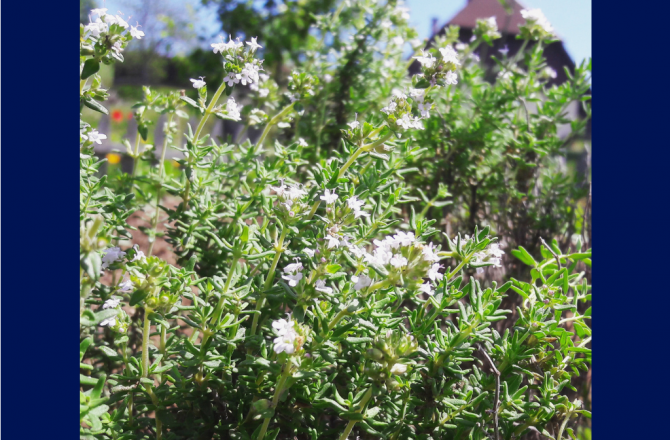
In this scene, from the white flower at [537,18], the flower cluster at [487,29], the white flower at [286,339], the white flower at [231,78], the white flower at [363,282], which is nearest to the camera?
the white flower at [286,339]

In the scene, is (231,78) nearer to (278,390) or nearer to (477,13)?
(278,390)

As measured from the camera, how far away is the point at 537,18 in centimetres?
257

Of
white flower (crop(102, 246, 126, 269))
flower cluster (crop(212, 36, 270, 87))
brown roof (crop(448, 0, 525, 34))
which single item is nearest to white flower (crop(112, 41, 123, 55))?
flower cluster (crop(212, 36, 270, 87))

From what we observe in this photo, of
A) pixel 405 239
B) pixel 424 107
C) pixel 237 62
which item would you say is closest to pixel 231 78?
pixel 237 62

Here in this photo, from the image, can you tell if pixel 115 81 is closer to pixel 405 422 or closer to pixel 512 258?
pixel 512 258

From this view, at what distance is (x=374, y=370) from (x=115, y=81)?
759 cm

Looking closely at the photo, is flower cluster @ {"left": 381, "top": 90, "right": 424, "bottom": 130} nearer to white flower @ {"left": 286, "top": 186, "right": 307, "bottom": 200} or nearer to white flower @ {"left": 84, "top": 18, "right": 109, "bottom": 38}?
white flower @ {"left": 286, "top": 186, "right": 307, "bottom": 200}

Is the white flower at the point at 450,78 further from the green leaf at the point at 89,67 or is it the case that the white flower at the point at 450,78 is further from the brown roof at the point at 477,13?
the brown roof at the point at 477,13

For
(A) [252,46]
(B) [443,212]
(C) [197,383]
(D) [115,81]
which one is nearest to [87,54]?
(A) [252,46]

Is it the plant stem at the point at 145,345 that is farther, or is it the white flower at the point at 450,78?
the white flower at the point at 450,78

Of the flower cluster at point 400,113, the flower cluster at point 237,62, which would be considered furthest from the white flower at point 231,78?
the flower cluster at point 400,113

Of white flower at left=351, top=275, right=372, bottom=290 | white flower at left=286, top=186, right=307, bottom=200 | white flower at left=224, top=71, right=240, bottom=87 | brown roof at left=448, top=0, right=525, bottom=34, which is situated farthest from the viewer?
brown roof at left=448, top=0, right=525, bottom=34

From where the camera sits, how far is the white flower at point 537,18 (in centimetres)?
257

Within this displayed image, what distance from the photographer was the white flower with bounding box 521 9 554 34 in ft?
8.42
